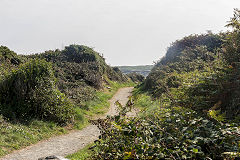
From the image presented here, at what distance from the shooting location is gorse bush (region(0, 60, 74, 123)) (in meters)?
9.05

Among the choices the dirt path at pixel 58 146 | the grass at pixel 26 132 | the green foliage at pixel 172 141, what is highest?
the green foliage at pixel 172 141

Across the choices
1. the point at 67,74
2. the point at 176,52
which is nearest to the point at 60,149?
the point at 67,74

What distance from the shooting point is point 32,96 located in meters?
9.13

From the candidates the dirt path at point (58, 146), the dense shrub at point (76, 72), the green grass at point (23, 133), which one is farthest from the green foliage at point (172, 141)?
the dense shrub at point (76, 72)

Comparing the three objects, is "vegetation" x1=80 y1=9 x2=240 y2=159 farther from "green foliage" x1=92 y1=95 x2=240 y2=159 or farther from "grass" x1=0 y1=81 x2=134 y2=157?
"grass" x1=0 y1=81 x2=134 y2=157

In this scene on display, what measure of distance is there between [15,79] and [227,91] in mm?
8618

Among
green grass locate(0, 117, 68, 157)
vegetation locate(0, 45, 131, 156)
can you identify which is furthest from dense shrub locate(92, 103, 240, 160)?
vegetation locate(0, 45, 131, 156)

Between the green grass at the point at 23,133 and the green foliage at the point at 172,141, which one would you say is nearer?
the green foliage at the point at 172,141

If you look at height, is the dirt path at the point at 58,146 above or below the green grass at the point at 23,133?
below

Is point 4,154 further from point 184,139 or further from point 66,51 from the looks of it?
point 66,51

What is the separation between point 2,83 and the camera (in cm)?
929

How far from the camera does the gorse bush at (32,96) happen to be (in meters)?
9.05

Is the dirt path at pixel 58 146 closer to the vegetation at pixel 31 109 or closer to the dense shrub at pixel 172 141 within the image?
the vegetation at pixel 31 109

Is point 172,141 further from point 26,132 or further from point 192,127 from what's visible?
point 26,132
